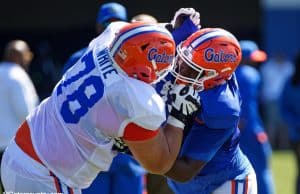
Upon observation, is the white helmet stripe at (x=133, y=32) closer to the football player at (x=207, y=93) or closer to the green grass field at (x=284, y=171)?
the football player at (x=207, y=93)

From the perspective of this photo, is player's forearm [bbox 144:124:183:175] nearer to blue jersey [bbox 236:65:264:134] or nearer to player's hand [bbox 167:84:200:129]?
player's hand [bbox 167:84:200:129]

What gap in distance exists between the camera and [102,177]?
17.3 ft

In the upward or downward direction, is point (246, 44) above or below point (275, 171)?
above

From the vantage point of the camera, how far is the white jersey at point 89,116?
3426mm

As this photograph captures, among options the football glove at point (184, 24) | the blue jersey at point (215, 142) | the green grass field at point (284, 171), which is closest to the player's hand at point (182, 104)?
the blue jersey at point (215, 142)

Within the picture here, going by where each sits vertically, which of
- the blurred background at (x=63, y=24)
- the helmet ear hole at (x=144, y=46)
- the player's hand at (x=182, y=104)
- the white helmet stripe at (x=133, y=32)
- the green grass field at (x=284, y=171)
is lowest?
the green grass field at (x=284, y=171)

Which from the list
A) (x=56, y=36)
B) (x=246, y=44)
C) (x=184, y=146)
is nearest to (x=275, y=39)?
(x=56, y=36)

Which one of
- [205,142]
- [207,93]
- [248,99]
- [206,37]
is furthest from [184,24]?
[248,99]

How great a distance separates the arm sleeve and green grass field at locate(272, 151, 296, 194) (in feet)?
16.1

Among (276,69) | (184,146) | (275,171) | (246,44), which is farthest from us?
(276,69)

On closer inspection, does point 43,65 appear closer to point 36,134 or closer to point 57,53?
point 57,53

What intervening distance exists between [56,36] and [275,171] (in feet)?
13.5

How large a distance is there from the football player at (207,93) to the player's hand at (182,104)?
0.02 meters

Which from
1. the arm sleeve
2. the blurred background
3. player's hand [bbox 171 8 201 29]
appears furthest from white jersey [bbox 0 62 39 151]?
the blurred background
